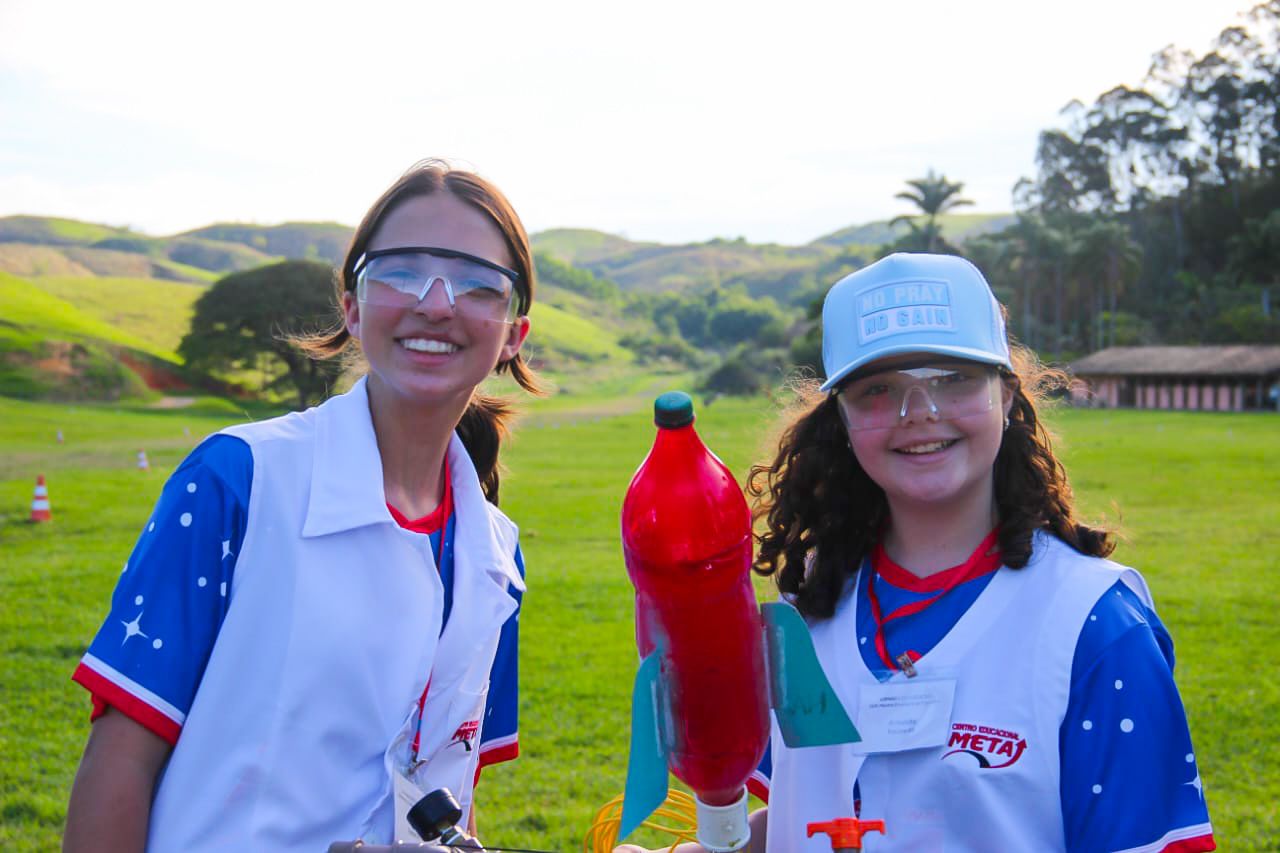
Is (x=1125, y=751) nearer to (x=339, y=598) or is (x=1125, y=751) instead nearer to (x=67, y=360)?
(x=339, y=598)

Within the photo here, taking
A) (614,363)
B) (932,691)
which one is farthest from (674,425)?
(614,363)

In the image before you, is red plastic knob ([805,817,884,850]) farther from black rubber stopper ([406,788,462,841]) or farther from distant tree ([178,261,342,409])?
distant tree ([178,261,342,409])

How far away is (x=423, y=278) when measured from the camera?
2.40 m

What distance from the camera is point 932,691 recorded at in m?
2.17

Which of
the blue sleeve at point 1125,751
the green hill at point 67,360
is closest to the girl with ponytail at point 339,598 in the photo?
the blue sleeve at point 1125,751

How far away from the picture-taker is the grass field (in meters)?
5.73

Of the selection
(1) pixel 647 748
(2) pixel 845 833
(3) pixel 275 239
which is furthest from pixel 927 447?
(3) pixel 275 239

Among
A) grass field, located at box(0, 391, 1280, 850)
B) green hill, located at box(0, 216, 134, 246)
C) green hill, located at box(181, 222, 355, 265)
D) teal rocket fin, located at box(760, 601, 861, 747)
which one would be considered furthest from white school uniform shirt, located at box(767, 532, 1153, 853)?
green hill, located at box(181, 222, 355, 265)

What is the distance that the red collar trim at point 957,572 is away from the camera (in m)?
2.35

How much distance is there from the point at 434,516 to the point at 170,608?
0.70m

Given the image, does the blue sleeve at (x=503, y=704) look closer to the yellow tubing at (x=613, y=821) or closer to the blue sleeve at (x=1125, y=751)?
the yellow tubing at (x=613, y=821)

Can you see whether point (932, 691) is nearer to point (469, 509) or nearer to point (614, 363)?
point (469, 509)

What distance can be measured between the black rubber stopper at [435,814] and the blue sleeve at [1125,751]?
1169 mm

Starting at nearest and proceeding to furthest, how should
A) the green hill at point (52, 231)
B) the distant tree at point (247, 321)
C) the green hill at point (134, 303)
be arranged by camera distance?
the distant tree at point (247, 321) < the green hill at point (134, 303) < the green hill at point (52, 231)
